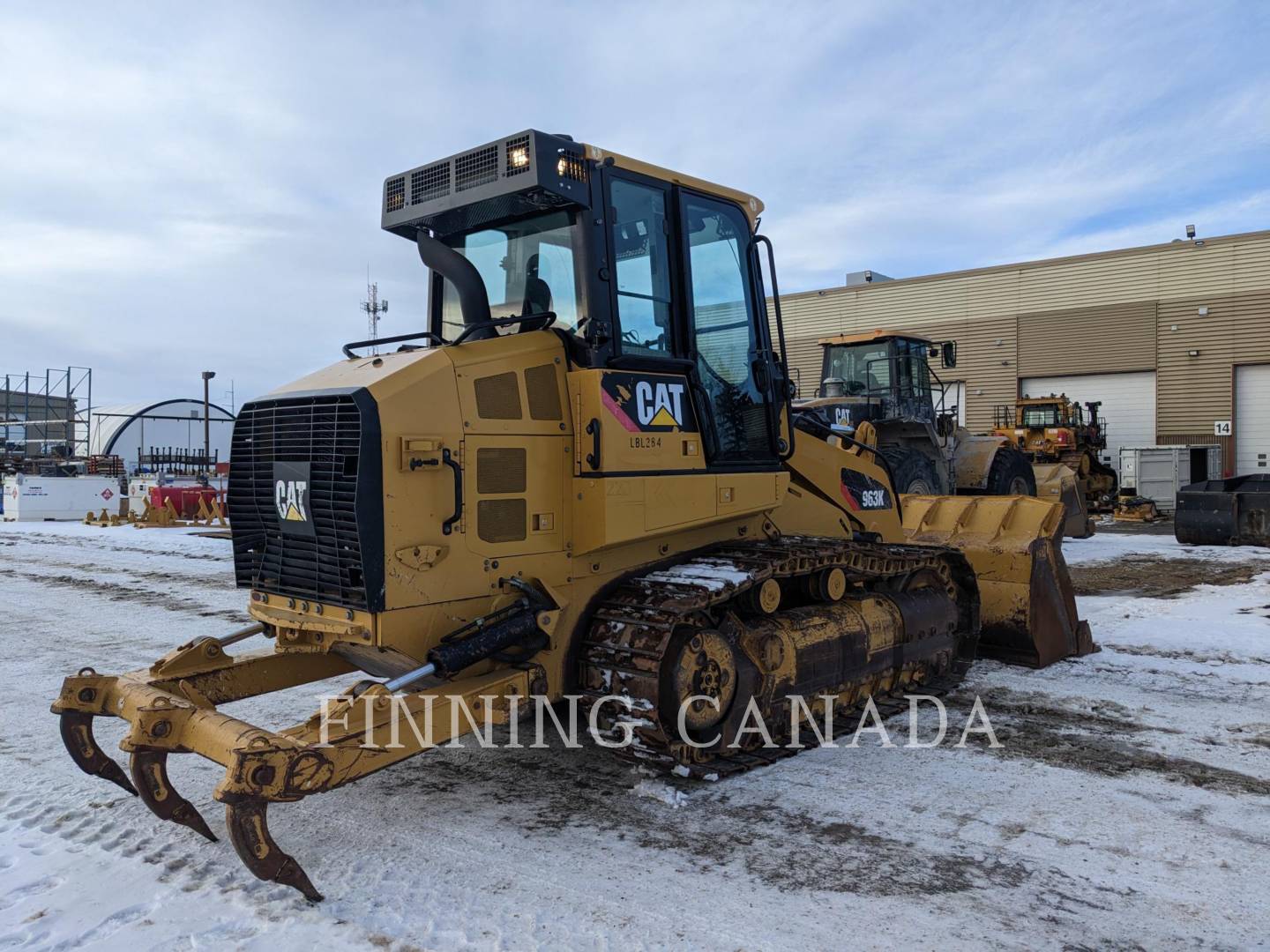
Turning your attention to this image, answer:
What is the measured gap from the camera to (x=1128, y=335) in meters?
29.3

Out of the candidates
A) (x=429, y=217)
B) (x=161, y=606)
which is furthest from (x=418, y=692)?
(x=161, y=606)

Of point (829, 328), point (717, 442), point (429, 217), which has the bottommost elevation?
point (717, 442)

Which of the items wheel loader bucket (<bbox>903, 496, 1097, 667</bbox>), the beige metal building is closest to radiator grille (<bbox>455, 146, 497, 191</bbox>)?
wheel loader bucket (<bbox>903, 496, 1097, 667</bbox>)

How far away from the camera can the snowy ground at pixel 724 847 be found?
135 inches

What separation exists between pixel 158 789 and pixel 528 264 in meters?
3.14

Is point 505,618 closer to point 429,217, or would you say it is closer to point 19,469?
point 429,217

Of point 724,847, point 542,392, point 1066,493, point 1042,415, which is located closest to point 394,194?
point 542,392

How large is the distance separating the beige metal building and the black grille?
21575 millimetres

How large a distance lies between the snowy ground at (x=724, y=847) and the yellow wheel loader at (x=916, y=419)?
8224mm

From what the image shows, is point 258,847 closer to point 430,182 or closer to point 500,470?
point 500,470

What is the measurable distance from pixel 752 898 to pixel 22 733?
188 inches

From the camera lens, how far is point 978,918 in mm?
3457

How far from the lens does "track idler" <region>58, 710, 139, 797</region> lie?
4.45 metres

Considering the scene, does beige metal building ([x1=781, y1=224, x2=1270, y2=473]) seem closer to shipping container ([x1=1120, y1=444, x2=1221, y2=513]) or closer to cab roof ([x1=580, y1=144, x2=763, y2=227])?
shipping container ([x1=1120, y1=444, x2=1221, y2=513])
